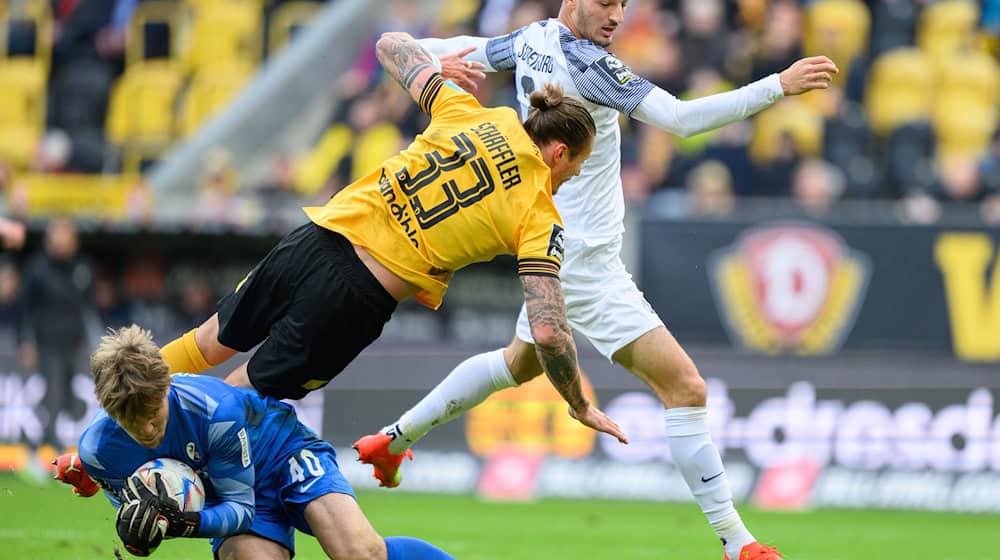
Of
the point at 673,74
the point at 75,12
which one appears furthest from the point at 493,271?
the point at 75,12

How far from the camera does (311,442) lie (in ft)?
21.6

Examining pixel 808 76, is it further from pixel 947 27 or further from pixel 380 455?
pixel 947 27

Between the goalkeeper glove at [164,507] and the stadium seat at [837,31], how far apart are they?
12.1 meters

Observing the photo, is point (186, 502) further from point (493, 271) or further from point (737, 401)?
point (493, 271)

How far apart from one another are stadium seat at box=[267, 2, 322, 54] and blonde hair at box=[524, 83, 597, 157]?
44.5 feet

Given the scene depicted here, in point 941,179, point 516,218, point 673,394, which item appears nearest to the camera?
point 516,218

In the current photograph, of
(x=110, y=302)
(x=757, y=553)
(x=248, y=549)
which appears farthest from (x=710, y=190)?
(x=248, y=549)

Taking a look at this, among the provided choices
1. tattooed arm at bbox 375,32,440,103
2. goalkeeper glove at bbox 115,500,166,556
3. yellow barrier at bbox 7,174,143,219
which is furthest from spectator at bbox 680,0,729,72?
goalkeeper glove at bbox 115,500,166,556

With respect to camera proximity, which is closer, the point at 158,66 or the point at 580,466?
the point at 580,466

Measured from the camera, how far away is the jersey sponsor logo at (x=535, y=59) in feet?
24.2

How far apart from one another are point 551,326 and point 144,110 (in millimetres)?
13738

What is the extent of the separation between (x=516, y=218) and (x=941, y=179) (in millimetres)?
9566

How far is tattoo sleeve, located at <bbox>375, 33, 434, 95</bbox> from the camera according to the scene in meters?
6.93

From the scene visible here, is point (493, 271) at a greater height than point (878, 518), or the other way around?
point (493, 271)
